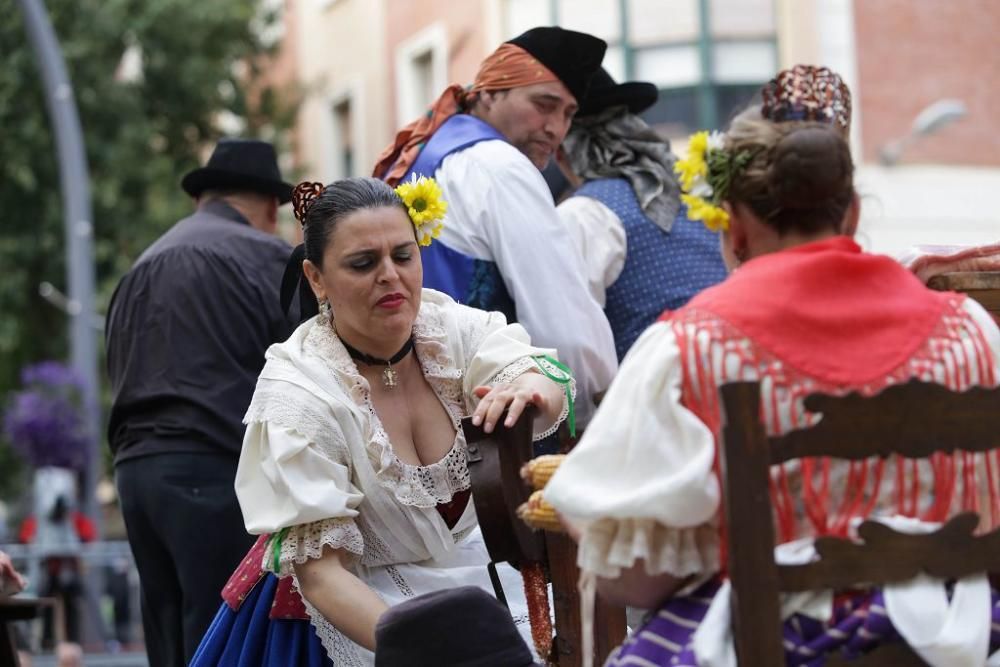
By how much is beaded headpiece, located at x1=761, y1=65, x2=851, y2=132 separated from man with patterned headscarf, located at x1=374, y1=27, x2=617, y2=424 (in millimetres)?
1551

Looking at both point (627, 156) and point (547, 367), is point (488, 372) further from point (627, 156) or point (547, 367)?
point (627, 156)

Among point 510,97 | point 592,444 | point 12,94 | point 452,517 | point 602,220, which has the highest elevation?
point 12,94

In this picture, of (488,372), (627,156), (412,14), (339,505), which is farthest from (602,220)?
(412,14)

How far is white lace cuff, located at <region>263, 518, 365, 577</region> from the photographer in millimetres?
3484

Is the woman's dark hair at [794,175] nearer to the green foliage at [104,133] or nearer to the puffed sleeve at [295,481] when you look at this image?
the puffed sleeve at [295,481]

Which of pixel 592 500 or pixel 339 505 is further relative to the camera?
pixel 339 505

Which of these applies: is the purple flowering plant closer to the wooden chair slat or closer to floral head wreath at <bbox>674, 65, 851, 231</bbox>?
floral head wreath at <bbox>674, 65, 851, 231</bbox>

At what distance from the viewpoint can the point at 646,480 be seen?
2.56 metres

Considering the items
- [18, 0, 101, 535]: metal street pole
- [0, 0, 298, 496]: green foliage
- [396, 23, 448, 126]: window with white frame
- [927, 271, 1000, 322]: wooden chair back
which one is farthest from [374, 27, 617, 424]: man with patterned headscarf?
[396, 23, 448, 126]: window with white frame

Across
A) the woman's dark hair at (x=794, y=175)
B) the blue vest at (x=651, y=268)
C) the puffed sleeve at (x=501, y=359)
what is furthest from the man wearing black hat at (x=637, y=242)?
the woman's dark hair at (x=794, y=175)

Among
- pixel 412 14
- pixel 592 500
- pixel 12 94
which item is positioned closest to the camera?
pixel 592 500

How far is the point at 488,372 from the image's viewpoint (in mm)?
3871

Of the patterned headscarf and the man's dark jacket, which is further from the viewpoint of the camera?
the man's dark jacket

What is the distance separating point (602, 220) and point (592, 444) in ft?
7.71
